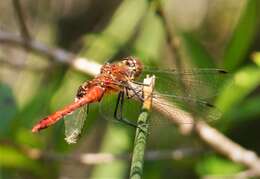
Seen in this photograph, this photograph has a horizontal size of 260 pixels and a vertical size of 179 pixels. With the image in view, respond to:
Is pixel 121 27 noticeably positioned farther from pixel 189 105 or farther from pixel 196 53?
pixel 189 105

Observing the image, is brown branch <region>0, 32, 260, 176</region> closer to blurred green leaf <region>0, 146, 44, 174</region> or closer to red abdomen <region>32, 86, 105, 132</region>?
red abdomen <region>32, 86, 105, 132</region>

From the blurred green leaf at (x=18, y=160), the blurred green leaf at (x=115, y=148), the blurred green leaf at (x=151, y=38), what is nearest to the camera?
the blurred green leaf at (x=18, y=160)

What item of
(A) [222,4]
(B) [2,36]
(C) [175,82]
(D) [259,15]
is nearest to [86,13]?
(A) [222,4]

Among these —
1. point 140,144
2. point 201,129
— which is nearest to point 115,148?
point 201,129

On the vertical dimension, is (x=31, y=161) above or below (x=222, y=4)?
below

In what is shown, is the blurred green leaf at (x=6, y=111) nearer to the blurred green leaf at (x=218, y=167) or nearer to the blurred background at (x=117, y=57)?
the blurred background at (x=117, y=57)

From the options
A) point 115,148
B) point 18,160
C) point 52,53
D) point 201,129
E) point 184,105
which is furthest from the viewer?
point 115,148

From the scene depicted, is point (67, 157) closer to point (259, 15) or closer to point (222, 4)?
point (259, 15)

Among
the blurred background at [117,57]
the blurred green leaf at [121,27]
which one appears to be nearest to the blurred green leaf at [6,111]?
the blurred background at [117,57]
